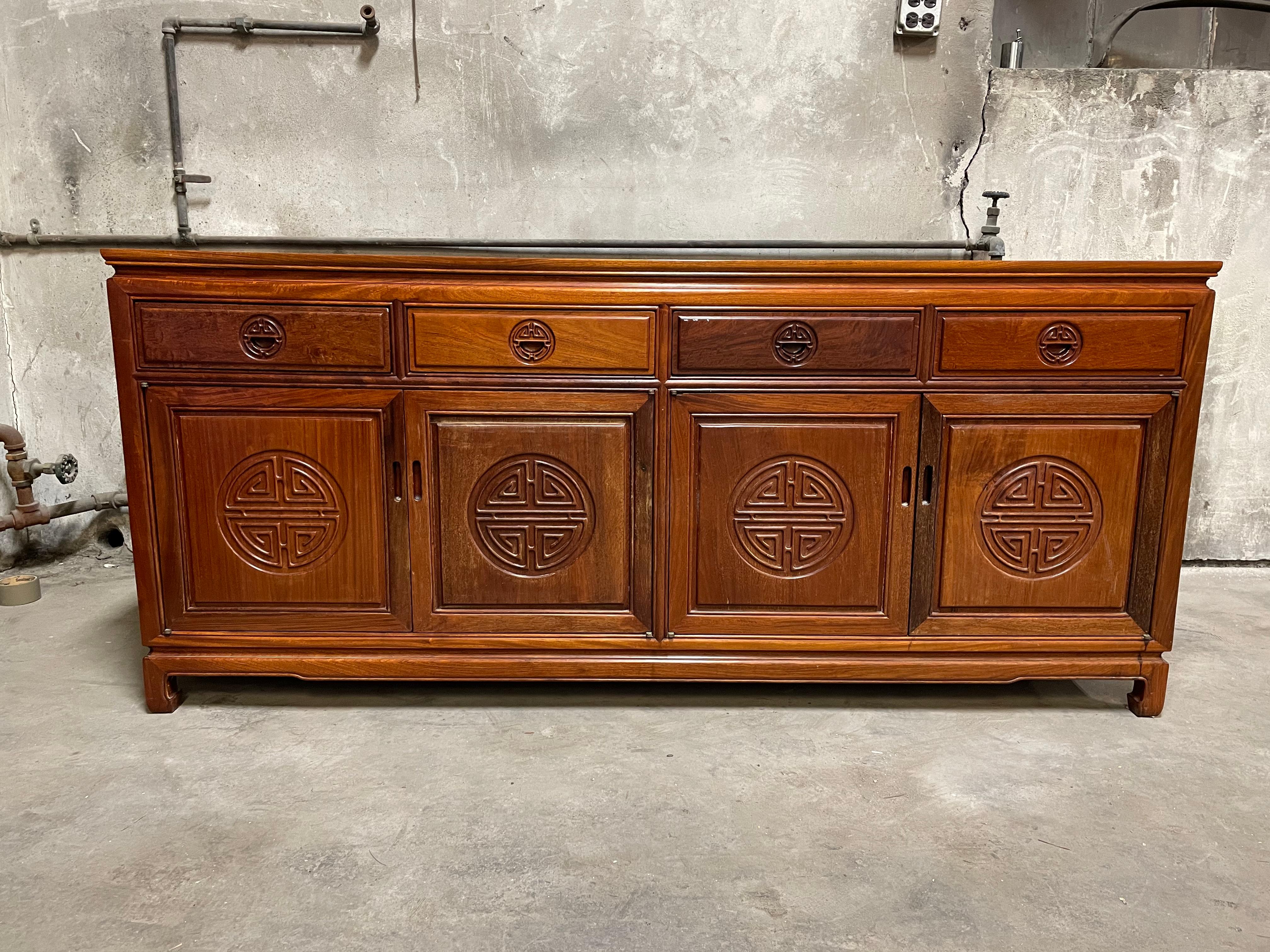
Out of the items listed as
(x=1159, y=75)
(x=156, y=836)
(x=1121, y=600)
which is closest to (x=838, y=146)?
(x=1159, y=75)

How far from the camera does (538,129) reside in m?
2.77

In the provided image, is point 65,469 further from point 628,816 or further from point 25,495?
point 628,816

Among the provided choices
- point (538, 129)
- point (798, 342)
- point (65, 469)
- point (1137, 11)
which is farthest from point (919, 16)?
point (65, 469)

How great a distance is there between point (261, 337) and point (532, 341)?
1.88ft

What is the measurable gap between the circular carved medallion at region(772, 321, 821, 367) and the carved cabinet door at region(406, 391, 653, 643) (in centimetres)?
29

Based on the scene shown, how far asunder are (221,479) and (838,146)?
207 centimetres

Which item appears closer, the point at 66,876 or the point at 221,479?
the point at 66,876

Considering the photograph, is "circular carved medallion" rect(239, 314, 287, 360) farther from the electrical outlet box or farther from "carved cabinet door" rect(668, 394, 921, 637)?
the electrical outlet box

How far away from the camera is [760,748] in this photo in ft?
6.15

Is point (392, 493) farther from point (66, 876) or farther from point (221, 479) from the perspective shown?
point (66, 876)

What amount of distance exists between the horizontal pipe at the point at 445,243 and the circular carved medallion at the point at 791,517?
1.08 metres

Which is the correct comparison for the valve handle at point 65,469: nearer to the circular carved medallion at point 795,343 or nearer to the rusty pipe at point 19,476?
the rusty pipe at point 19,476

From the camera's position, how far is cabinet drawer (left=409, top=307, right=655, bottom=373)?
1867 mm

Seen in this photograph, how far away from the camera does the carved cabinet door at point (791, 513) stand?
6.30ft
